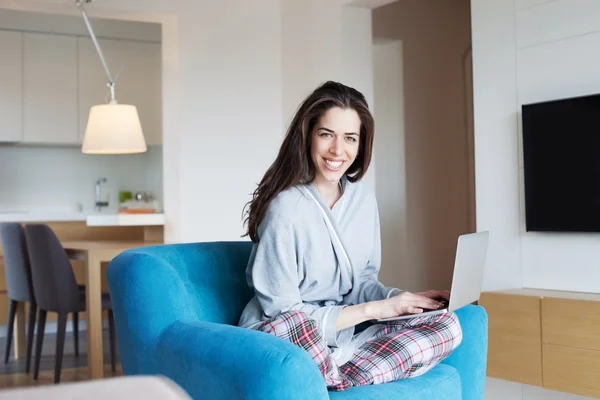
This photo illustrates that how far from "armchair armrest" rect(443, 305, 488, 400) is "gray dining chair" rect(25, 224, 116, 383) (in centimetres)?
284

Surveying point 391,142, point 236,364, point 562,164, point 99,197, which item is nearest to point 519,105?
point 562,164

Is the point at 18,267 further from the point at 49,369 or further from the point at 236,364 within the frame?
the point at 236,364

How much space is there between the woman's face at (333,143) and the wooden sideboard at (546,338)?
1613 millimetres

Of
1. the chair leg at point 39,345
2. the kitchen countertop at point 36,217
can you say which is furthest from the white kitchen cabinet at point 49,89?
the chair leg at point 39,345

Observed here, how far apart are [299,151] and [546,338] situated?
1834mm

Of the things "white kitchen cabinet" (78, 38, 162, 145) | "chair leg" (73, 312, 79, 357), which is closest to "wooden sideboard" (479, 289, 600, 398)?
"chair leg" (73, 312, 79, 357)

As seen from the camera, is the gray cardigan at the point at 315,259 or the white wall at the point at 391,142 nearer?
the gray cardigan at the point at 315,259

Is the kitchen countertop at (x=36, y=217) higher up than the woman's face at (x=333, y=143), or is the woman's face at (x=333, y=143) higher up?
the woman's face at (x=333, y=143)

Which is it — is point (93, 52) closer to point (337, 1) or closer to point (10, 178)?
point (10, 178)

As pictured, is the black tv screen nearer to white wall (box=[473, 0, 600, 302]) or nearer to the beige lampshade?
white wall (box=[473, 0, 600, 302])

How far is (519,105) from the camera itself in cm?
391

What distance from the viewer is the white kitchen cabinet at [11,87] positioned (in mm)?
7266

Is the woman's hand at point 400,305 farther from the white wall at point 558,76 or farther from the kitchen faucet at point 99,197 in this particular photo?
the kitchen faucet at point 99,197

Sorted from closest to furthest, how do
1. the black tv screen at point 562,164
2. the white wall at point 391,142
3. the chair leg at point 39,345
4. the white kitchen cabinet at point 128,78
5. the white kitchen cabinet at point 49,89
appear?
the black tv screen at point 562,164
the chair leg at point 39,345
the white wall at point 391,142
the white kitchen cabinet at point 49,89
the white kitchen cabinet at point 128,78
